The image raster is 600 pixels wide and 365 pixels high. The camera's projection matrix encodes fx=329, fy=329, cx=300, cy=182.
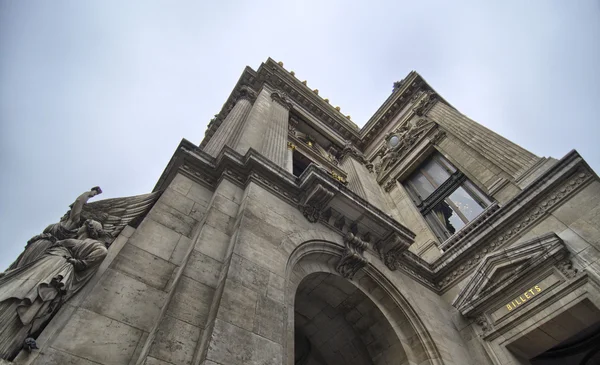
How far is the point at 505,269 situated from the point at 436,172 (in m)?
7.96

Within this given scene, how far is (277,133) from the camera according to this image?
45.4 feet

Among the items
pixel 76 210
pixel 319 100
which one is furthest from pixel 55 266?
pixel 319 100

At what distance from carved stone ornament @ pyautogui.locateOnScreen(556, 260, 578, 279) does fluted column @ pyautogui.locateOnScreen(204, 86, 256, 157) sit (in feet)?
32.6

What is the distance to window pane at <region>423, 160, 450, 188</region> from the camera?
1619 cm

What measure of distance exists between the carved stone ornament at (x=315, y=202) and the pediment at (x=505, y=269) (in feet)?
17.4

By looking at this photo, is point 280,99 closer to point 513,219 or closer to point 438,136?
point 438,136

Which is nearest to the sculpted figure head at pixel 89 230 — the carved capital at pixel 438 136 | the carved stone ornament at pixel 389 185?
the carved stone ornament at pixel 389 185

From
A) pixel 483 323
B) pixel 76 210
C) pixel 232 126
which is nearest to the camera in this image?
pixel 76 210

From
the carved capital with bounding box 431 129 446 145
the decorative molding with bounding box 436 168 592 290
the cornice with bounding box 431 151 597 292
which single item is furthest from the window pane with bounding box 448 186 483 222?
the carved capital with bounding box 431 129 446 145

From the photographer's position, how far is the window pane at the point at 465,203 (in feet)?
44.6

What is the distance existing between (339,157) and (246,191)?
13.9 m

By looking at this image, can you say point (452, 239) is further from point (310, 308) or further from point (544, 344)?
point (310, 308)

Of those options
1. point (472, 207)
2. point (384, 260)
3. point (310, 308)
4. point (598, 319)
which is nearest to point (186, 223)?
point (310, 308)

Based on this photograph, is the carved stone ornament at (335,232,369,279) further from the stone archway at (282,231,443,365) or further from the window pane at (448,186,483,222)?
the window pane at (448,186,483,222)
